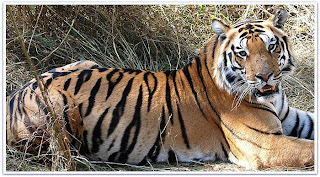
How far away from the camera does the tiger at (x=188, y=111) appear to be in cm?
401

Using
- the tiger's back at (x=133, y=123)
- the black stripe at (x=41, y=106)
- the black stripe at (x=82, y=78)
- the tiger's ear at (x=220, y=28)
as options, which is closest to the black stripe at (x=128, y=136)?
the tiger's back at (x=133, y=123)

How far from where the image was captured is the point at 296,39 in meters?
6.68

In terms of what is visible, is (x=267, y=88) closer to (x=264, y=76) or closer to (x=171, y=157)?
(x=264, y=76)

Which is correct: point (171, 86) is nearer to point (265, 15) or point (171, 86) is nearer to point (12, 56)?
point (12, 56)

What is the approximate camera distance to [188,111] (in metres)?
4.25

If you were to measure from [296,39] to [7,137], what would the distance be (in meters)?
4.15

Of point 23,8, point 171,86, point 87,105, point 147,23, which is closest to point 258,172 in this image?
point 171,86

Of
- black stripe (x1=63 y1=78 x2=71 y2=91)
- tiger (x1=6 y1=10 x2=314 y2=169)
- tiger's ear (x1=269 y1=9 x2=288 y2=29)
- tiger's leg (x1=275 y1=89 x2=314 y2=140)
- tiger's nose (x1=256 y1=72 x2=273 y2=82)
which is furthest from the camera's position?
tiger's leg (x1=275 y1=89 x2=314 y2=140)

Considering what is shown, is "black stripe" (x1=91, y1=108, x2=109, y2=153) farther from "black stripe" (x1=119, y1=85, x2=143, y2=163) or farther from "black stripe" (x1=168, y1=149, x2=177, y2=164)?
"black stripe" (x1=168, y1=149, x2=177, y2=164)

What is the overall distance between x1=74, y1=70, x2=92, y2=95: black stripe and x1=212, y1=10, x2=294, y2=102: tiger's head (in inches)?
44.7

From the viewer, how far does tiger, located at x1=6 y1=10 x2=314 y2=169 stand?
13.2 feet

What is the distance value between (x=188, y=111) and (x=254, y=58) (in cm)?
75

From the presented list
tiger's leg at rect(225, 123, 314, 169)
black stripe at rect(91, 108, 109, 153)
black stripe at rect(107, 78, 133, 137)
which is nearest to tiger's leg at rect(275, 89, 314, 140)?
tiger's leg at rect(225, 123, 314, 169)

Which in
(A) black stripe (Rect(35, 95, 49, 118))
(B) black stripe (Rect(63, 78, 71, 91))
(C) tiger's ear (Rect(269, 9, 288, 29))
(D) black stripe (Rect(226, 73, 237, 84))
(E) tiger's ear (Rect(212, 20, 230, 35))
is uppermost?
(C) tiger's ear (Rect(269, 9, 288, 29))
